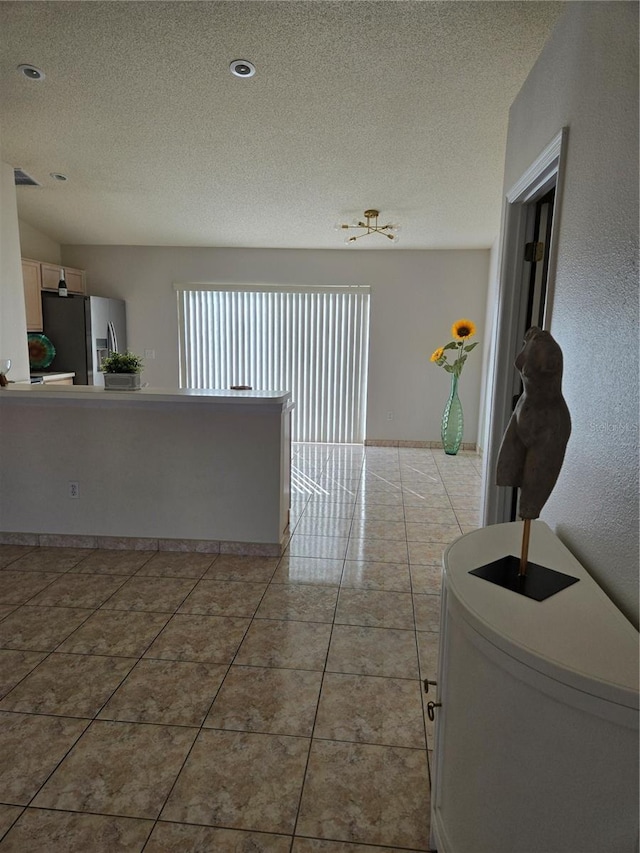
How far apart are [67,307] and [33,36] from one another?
308cm

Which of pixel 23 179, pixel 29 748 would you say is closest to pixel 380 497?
pixel 29 748

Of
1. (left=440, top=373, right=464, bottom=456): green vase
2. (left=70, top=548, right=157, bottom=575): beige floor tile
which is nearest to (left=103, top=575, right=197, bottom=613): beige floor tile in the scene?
(left=70, top=548, right=157, bottom=575): beige floor tile

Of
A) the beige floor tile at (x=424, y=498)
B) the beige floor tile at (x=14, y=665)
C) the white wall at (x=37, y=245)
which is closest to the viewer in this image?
the beige floor tile at (x=14, y=665)

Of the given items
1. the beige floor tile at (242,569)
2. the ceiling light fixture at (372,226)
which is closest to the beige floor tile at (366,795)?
the beige floor tile at (242,569)

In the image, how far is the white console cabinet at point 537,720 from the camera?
81 cm

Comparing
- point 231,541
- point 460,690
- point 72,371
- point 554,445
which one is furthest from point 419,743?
point 72,371

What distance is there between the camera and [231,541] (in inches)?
133

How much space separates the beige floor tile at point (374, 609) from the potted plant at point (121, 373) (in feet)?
6.13

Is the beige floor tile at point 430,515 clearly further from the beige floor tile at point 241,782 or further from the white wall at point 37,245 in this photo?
the white wall at point 37,245

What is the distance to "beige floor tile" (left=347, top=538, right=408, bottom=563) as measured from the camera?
130 inches

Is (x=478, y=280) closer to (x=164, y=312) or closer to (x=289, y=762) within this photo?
(x=164, y=312)

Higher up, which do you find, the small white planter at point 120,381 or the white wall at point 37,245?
the white wall at point 37,245

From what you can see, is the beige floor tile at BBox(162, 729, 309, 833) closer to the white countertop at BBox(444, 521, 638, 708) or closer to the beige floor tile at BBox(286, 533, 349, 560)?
the white countertop at BBox(444, 521, 638, 708)

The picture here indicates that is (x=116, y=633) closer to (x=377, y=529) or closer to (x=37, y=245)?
(x=377, y=529)
